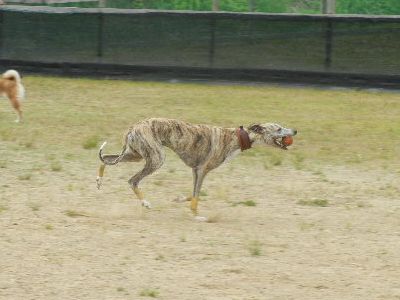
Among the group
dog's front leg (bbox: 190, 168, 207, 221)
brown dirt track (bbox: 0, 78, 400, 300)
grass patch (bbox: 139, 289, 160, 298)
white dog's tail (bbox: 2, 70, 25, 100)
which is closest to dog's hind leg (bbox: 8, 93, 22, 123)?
white dog's tail (bbox: 2, 70, 25, 100)

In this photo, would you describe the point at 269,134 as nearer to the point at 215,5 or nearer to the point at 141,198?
the point at 141,198

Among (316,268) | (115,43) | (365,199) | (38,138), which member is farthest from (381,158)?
(115,43)

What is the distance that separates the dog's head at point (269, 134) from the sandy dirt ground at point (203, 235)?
25.6 inches

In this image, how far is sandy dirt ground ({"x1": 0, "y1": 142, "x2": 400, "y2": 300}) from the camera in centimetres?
756

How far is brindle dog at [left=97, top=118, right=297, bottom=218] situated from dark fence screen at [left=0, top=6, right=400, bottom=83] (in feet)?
31.7

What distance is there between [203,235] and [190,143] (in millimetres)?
1164

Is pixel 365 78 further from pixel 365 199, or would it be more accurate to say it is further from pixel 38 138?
pixel 365 199

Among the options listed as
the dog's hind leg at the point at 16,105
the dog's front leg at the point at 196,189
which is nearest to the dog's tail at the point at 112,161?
the dog's front leg at the point at 196,189

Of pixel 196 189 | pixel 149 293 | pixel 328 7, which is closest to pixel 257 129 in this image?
pixel 196 189

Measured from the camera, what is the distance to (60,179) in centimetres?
1148

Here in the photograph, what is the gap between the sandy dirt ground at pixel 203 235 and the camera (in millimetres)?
7559

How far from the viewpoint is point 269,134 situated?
1014 cm

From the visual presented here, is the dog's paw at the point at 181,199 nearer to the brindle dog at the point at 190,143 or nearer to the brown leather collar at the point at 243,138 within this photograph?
the brindle dog at the point at 190,143

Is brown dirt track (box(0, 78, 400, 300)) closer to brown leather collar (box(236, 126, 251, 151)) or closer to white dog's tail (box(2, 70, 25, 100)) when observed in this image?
brown leather collar (box(236, 126, 251, 151))
